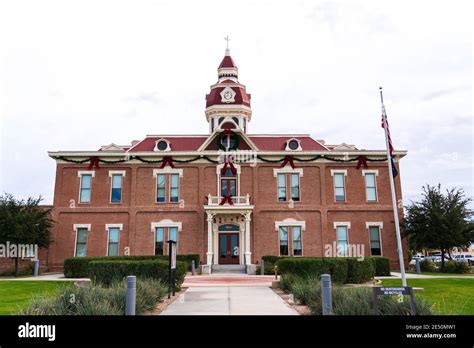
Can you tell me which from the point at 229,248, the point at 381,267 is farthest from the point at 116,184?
the point at 381,267

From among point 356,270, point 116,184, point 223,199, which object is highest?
point 116,184

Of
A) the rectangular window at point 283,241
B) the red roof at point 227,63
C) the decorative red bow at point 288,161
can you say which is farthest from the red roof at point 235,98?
the rectangular window at point 283,241

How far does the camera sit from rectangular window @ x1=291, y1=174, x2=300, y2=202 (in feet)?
96.3

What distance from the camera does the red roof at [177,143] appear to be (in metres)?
30.6

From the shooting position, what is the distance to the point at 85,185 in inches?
1160

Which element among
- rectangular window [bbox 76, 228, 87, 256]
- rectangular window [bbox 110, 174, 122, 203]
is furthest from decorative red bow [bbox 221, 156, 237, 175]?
rectangular window [bbox 76, 228, 87, 256]

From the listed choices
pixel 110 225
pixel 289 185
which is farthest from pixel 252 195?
pixel 110 225

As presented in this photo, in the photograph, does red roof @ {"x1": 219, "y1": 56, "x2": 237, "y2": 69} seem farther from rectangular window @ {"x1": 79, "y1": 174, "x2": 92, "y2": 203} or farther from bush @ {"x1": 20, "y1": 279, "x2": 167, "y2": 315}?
bush @ {"x1": 20, "y1": 279, "x2": 167, "y2": 315}

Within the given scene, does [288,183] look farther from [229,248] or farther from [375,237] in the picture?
[375,237]

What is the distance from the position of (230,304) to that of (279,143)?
20.9 metres

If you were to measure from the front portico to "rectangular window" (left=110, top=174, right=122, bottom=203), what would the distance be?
6.88 metres

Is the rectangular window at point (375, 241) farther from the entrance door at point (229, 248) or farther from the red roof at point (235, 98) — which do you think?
the red roof at point (235, 98)

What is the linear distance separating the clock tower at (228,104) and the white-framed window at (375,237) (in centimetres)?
1434
